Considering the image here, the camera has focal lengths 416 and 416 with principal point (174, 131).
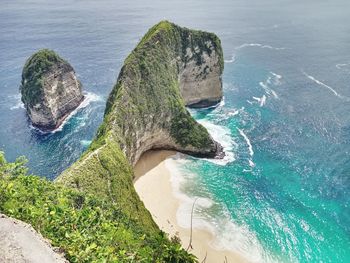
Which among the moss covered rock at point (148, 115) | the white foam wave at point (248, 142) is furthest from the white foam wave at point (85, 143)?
the white foam wave at point (248, 142)

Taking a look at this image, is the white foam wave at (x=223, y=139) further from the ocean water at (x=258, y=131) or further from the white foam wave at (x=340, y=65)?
the white foam wave at (x=340, y=65)

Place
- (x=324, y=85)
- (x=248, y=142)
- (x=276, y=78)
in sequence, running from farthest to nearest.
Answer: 1. (x=276, y=78)
2. (x=324, y=85)
3. (x=248, y=142)

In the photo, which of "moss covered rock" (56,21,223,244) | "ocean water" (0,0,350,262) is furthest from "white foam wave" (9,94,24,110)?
"moss covered rock" (56,21,223,244)

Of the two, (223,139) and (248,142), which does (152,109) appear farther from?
(248,142)

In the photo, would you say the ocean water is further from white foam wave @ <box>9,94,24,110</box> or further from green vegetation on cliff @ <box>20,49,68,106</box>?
green vegetation on cliff @ <box>20,49,68,106</box>

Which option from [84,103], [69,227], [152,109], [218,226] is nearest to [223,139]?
[152,109]

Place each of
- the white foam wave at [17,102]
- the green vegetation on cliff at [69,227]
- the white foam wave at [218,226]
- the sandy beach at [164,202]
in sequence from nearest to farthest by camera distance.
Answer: the green vegetation on cliff at [69,227], the sandy beach at [164,202], the white foam wave at [218,226], the white foam wave at [17,102]
